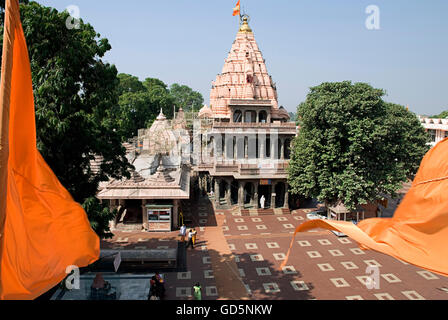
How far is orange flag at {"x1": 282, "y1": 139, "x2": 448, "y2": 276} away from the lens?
4938 mm

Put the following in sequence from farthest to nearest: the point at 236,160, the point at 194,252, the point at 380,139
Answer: the point at 236,160, the point at 380,139, the point at 194,252

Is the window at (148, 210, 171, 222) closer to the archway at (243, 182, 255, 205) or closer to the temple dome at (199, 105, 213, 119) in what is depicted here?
the archway at (243, 182, 255, 205)

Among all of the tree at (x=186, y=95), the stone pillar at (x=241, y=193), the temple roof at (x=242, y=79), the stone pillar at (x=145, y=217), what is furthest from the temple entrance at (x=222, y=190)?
the tree at (x=186, y=95)

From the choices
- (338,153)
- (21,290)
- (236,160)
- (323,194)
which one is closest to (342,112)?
(338,153)

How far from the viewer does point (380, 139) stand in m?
23.9

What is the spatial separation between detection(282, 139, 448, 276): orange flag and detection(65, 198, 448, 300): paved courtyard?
11.4m

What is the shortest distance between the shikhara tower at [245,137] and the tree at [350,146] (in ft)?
19.9

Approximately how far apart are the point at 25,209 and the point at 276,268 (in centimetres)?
1621

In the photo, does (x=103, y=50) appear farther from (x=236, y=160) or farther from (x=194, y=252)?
(x=236, y=160)

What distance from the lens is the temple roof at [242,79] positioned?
4417 centimetres

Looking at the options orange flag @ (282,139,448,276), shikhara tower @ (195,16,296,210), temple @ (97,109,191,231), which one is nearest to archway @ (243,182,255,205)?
shikhara tower @ (195,16,296,210)

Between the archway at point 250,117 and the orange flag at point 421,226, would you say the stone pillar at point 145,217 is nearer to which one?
the archway at point 250,117

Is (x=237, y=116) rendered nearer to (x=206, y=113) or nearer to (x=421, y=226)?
(x=206, y=113)

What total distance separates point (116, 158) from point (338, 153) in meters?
16.6
